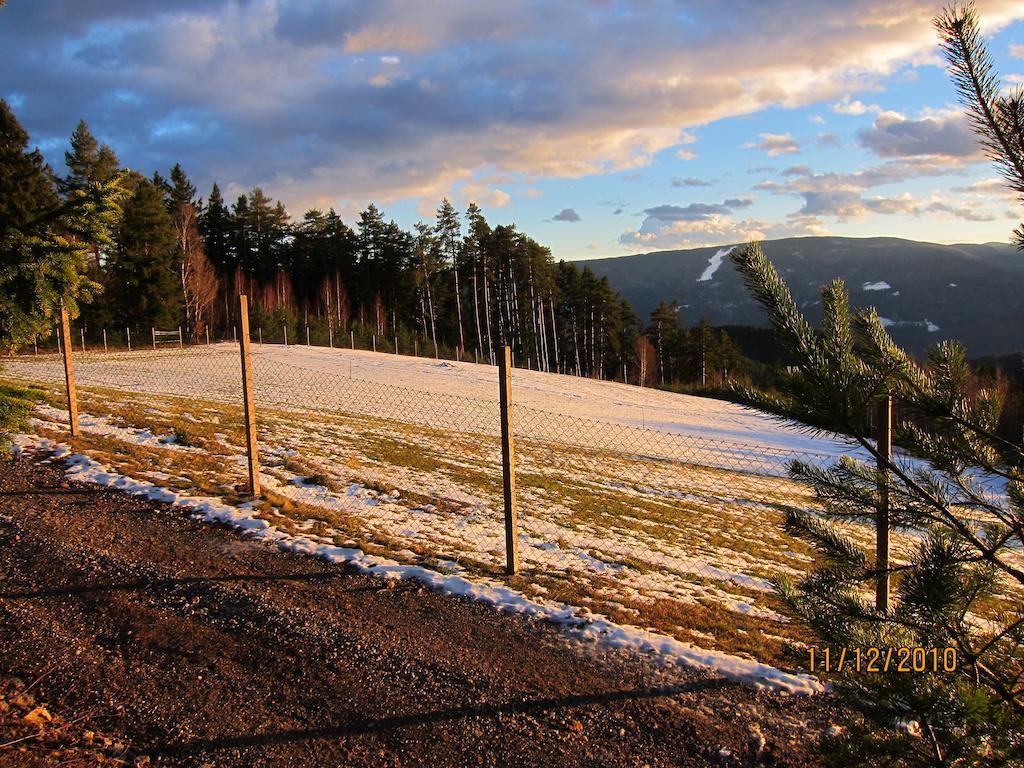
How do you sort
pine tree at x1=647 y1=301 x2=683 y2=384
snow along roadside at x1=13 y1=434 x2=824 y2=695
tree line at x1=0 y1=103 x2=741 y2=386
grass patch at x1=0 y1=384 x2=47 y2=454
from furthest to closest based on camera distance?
pine tree at x1=647 y1=301 x2=683 y2=384 → tree line at x1=0 y1=103 x2=741 y2=386 → snow along roadside at x1=13 y1=434 x2=824 y2=695 → grass patch at x1=0 y1=384 x2=47 y2=454

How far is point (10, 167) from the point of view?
14.6 feet

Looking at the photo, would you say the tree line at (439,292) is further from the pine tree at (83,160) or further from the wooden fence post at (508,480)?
the wooden fence post at (508,480)

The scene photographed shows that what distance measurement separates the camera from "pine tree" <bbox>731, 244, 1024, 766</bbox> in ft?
5.22

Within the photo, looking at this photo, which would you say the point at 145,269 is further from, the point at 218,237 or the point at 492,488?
the point at 492,488

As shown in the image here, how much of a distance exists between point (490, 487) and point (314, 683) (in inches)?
281

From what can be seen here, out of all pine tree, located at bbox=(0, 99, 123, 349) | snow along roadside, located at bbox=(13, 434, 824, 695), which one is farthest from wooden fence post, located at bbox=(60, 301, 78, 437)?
pine tree, located at bbox=(0, 99, 123, 349)

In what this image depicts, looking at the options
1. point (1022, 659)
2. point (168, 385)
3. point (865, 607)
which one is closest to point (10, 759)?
point (865, 607)

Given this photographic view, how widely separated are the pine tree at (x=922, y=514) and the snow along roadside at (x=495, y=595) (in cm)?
303

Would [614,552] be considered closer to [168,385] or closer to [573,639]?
[573,639]

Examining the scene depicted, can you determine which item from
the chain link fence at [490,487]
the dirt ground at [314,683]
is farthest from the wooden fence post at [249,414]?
the dirt ground at [314,683]

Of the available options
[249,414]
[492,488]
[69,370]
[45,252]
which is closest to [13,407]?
[45,252]

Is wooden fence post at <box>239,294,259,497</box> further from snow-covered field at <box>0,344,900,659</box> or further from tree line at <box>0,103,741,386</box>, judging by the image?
tree line at <box>0,103,741,386</box>

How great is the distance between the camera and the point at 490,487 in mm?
11320

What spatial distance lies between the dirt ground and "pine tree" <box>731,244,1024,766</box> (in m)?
2.31
